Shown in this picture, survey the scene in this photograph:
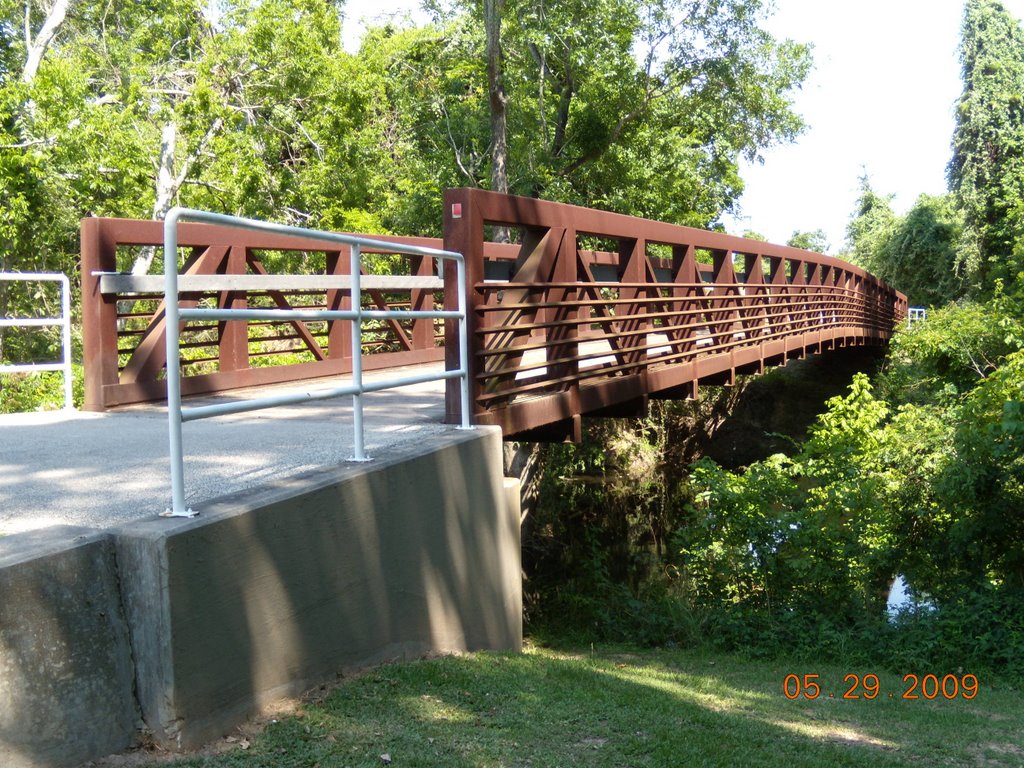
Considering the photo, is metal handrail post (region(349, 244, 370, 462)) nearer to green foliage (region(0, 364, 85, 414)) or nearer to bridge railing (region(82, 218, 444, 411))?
bridge railing (region(82, 218, 444, 411))

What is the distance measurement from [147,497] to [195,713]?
3.42ft

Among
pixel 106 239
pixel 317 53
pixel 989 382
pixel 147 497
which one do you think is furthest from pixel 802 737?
pixel 317 53

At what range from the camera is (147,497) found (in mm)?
4332

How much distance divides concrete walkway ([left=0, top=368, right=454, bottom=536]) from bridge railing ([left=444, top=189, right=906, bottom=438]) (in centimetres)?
69

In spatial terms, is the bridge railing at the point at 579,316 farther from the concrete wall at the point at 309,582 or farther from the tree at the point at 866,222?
the tree at the point at 866,222

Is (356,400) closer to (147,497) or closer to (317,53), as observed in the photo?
(147,497)

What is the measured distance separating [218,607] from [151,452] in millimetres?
2132

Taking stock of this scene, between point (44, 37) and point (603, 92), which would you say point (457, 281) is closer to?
point (44, 37)

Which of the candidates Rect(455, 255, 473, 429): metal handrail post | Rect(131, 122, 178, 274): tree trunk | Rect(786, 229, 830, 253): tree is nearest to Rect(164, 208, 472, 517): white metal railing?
Rect(455, 255, 473, 429): metal handrail post

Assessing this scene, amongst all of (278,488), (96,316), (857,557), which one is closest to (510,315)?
(96,316)

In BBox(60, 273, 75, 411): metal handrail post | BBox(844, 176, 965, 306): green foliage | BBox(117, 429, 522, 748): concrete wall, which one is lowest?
BBox(117, 429, 522, 748): concrete wall

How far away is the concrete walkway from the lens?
→ 423 centimetres

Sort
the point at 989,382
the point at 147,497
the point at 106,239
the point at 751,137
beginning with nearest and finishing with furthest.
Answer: the point at 147,497
the point at 106,239
the point at 989,382
the point at 751,137

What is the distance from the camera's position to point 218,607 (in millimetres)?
3824
